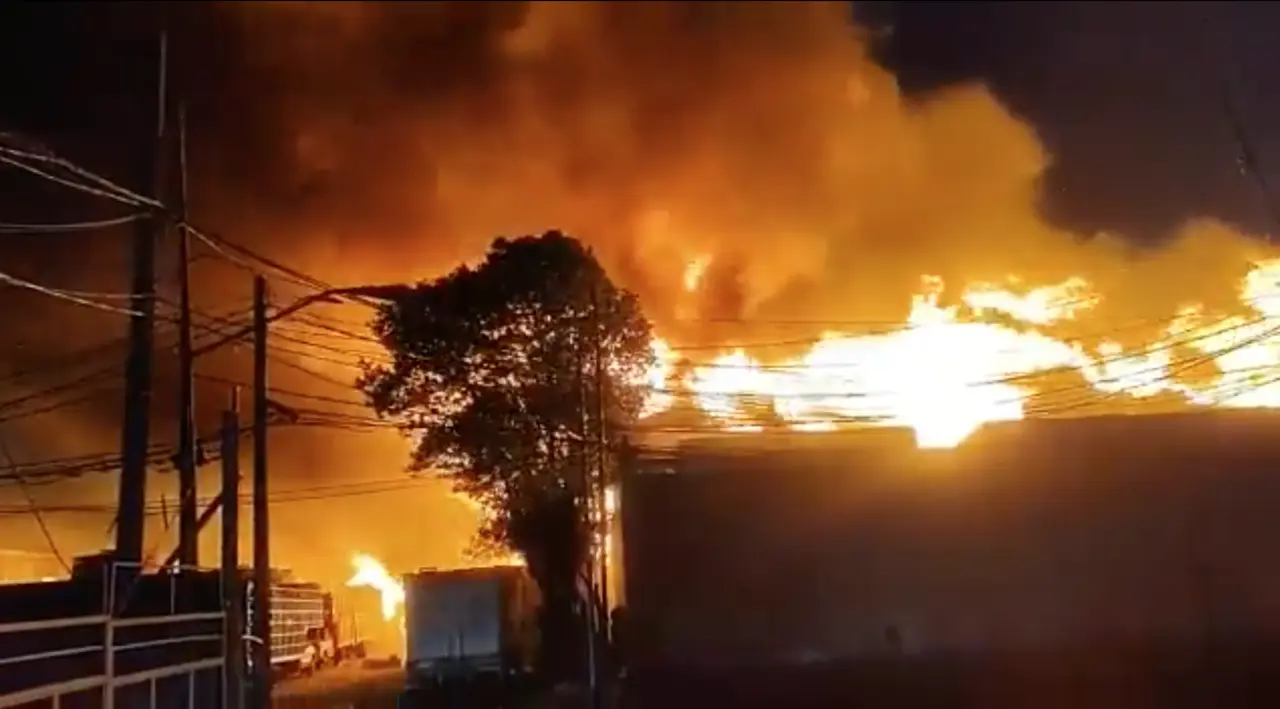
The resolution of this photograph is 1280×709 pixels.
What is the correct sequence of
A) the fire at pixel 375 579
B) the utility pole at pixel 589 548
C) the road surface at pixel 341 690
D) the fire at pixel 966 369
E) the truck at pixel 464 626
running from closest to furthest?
1. the utility pole at pixel 589 548
2. the road surface at pixel 341 690
3. the truck at pixel 464 626
4. the fire at pixel 966 369
5. the fire at pixel 375 579

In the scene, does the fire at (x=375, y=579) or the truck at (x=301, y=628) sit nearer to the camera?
the truck at (x=301, y=628)

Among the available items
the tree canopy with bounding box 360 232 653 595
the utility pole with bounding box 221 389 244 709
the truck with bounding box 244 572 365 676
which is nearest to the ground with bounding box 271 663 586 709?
the truck with bounding box 244 572 365 676

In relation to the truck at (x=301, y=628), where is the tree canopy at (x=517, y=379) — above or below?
above

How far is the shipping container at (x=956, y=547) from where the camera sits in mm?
19719

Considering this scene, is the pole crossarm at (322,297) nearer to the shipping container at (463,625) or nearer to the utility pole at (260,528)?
the utility pole at (260,528)

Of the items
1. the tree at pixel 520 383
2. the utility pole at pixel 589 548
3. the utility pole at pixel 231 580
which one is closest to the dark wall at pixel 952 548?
the tree at pixel 520 383

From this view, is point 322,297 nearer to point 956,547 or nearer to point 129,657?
point 129,657

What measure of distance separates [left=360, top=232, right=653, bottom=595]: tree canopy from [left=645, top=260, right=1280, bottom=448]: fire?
183 centimetres

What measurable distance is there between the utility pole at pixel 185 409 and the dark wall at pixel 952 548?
7.82 m

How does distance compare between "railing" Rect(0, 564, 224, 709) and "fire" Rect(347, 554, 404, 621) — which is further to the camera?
"fire" Rect(347, 554, 404, 621)

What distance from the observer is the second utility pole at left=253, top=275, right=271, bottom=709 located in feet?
38.0

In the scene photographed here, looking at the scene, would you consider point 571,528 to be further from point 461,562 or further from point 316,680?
point 461,562

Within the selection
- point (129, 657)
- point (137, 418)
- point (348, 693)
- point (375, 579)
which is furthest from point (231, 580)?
point (375, 579)

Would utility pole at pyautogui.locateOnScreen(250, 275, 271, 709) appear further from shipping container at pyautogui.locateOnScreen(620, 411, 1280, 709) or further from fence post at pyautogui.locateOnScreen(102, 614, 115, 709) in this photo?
shipping container at pyautogui.locateOnScreen(620, 411, 1280, 709)
